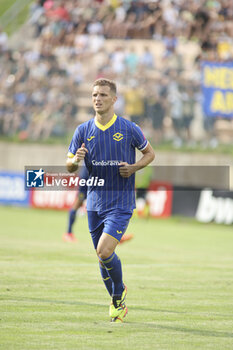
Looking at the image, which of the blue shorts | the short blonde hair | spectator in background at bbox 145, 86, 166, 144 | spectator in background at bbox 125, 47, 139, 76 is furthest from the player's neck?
spectator in background at bbox 125, 47, 139, 76

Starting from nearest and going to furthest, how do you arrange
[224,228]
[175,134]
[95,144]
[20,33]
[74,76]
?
[95,144]
[224,228]
[175,134]
[74,76]
[20,33]

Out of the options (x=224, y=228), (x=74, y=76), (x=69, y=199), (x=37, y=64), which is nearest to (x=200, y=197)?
(x=224, y=228)

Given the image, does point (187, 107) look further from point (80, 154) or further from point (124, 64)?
point (80, 154)

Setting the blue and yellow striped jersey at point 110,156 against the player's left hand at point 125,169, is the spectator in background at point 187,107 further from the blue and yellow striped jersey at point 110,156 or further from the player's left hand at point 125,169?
the player's left hand at point 125,169

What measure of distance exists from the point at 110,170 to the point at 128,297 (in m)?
2.13

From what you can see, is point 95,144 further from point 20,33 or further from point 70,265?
point 20,33

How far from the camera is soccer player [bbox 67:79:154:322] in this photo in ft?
22.6

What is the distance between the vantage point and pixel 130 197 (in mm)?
7121

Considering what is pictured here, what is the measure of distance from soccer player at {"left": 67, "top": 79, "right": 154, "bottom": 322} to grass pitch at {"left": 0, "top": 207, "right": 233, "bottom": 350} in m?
0.56

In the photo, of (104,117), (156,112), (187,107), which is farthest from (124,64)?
(104,117)

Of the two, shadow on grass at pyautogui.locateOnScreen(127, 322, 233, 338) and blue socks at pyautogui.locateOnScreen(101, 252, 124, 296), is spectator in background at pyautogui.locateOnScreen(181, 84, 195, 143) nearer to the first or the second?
blue socks at pyautogui.locateOnScreen(101, 252, 124, 296)

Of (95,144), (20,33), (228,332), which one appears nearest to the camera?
(228,332)

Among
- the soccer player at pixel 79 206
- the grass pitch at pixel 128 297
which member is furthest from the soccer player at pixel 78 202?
the grass pitch at pixel 128 297

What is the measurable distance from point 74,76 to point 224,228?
28.3 feet
